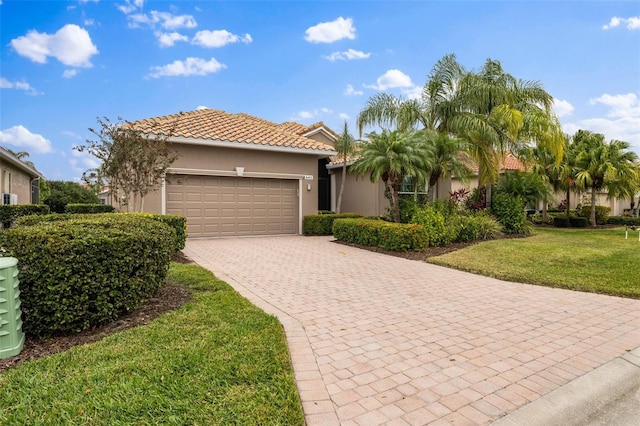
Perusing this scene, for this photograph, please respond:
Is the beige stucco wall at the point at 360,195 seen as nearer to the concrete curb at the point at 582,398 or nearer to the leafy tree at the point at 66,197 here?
the concrete curb at the point at 582,398

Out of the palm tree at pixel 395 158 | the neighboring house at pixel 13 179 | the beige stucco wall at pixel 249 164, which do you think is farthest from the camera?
the neighboring house at pixel 13 179

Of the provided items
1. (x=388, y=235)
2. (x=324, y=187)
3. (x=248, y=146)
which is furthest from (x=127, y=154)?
(x=324, y=187)

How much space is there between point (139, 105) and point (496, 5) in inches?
564

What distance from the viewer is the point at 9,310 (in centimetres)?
339

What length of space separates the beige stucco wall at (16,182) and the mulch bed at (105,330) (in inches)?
542

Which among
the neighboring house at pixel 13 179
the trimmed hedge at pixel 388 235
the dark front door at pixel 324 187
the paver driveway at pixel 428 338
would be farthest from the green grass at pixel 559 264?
the neighboring house at pixel 13 179

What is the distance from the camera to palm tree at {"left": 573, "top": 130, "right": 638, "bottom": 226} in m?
18.5

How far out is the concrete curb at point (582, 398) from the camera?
105 inches

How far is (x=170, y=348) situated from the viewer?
11.6 ft

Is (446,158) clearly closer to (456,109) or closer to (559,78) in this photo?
(456,109)

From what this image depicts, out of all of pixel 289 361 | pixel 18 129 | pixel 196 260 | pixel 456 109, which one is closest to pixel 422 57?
pixel 456 109

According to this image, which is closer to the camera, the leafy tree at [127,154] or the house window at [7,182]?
the leafy tree at [127,154]

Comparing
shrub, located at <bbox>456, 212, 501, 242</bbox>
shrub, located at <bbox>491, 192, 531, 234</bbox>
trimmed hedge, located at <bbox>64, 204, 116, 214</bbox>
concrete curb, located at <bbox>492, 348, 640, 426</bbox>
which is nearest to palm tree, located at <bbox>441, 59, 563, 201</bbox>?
shrub, located at <bbox>491, 192, 531, 234</bbox>

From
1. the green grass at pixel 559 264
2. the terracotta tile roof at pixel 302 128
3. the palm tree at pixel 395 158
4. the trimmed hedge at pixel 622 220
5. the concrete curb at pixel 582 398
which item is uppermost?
the terracotta tile roof at pixel 302 128
